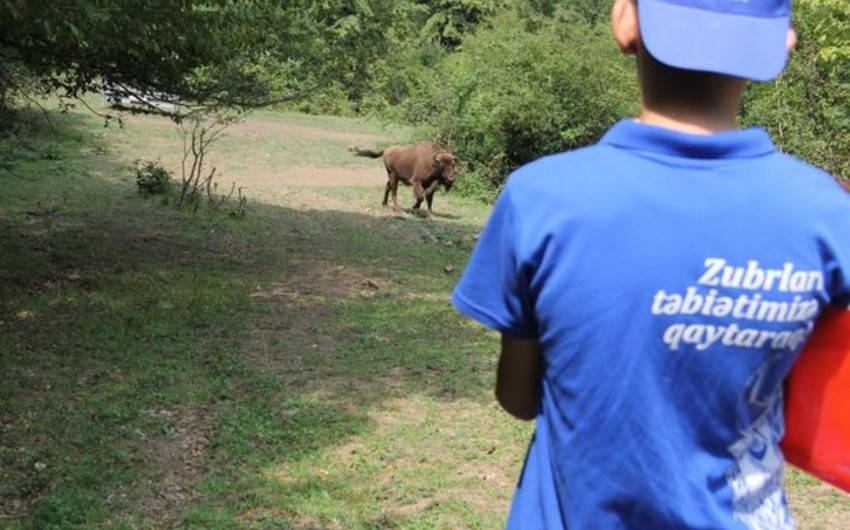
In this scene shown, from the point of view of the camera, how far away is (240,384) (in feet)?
21.1

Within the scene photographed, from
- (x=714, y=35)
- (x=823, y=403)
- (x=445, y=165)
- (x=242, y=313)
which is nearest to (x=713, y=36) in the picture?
(x=714, y=35)

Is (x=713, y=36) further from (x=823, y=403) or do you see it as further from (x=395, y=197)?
(x=395, y=197)

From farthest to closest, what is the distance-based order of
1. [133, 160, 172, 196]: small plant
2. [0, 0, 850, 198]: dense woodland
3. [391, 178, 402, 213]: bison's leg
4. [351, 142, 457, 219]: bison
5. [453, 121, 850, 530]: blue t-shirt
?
1. [391, 178, 402, 213]: bison's leg
2. [351, 142, 457, 219]: bison
3. [133, 160, 172, 196]: small plant
4. [0, 0, 850, 198]: dense woodland
5. [453, 121, 850, 530]: blue t-shirt

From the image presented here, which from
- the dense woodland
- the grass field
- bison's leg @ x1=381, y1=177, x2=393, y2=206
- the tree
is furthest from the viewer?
bison's leg @ x1=381, y1=177, x2=393, y2=206

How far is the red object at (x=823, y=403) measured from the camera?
1.43m

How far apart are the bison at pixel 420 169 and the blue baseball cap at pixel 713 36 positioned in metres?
14.9

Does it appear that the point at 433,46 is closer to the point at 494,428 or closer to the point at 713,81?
the point at 494,428

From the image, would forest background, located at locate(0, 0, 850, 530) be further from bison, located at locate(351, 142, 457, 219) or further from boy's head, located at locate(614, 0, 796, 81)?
boy's head, located at locate(614, 0, 796, 81)

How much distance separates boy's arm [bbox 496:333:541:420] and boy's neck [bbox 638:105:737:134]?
37 centimetres

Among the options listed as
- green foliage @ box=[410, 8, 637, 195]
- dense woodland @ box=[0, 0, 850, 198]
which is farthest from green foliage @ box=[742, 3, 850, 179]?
green foliage @ box=[410, 8, 637, 195]

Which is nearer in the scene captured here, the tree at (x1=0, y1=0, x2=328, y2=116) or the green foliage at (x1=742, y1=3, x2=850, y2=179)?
the tree at (x1=0, y1=0, x2=328, y2=116)

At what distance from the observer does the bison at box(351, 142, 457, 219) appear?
53.7 feet

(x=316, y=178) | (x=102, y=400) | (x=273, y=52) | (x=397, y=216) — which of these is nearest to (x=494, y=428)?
(x=102, y=400)

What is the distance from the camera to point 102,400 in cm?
583
